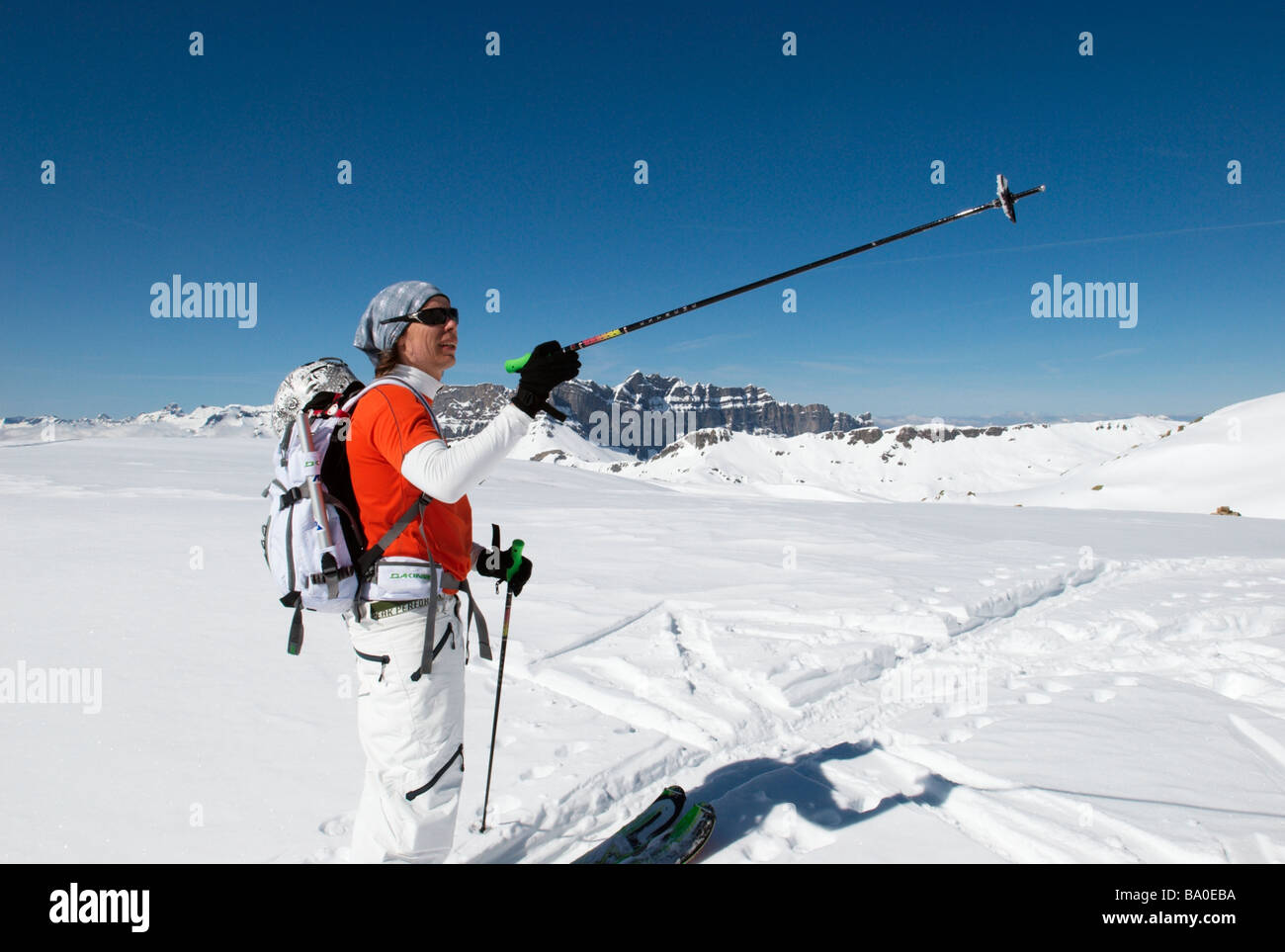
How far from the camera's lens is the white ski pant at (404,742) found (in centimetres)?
294

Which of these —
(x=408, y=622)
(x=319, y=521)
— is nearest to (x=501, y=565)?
(x=408, y=622)

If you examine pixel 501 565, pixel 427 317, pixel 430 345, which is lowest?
pixel 501 565

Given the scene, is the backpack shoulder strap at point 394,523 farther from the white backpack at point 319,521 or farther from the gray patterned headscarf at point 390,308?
the gray patterned headscarf at point 390,308

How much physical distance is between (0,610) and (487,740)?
20.8ft

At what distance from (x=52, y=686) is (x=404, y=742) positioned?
4790 millimetres

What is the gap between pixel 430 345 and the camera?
3.21m

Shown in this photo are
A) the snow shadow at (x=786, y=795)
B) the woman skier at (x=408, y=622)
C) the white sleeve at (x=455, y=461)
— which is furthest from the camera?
the snow shadow at (x=786, y=795)

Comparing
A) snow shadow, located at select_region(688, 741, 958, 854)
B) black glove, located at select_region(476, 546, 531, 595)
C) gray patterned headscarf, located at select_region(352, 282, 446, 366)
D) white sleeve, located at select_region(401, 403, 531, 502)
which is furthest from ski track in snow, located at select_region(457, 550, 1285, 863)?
Answer: gray patterned headscarf, located at select_region(352, 282, 446, 366)

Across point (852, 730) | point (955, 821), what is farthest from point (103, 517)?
point (955, 821)

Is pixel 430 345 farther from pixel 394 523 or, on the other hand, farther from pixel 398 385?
pixel 394 523

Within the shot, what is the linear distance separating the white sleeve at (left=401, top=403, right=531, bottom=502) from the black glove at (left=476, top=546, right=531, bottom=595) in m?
1.02
